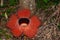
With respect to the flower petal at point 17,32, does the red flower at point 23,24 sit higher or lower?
higher

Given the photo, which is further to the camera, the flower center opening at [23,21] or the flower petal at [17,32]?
the flower center opening at [23,21]

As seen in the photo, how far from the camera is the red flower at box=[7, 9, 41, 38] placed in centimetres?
283

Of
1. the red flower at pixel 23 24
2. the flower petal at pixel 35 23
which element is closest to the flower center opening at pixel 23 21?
the red flower at pixel 23 24

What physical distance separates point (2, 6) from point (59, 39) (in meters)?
1.16

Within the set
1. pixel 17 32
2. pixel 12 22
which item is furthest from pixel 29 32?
Answer: pixel 12 22

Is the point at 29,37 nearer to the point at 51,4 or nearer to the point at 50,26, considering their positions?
the point at 50,26

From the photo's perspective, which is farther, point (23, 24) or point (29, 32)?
point (23, 24)

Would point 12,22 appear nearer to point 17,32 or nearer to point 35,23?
point 17,32

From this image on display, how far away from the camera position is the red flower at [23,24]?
9.28 feet

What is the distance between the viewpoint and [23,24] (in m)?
2.97

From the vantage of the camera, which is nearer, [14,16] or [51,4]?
[14,16]

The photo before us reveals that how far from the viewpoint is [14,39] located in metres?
3.10

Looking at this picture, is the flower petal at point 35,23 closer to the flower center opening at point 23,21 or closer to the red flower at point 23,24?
the red flower at point 23,24

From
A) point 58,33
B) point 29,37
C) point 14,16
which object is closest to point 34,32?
point 29,37
